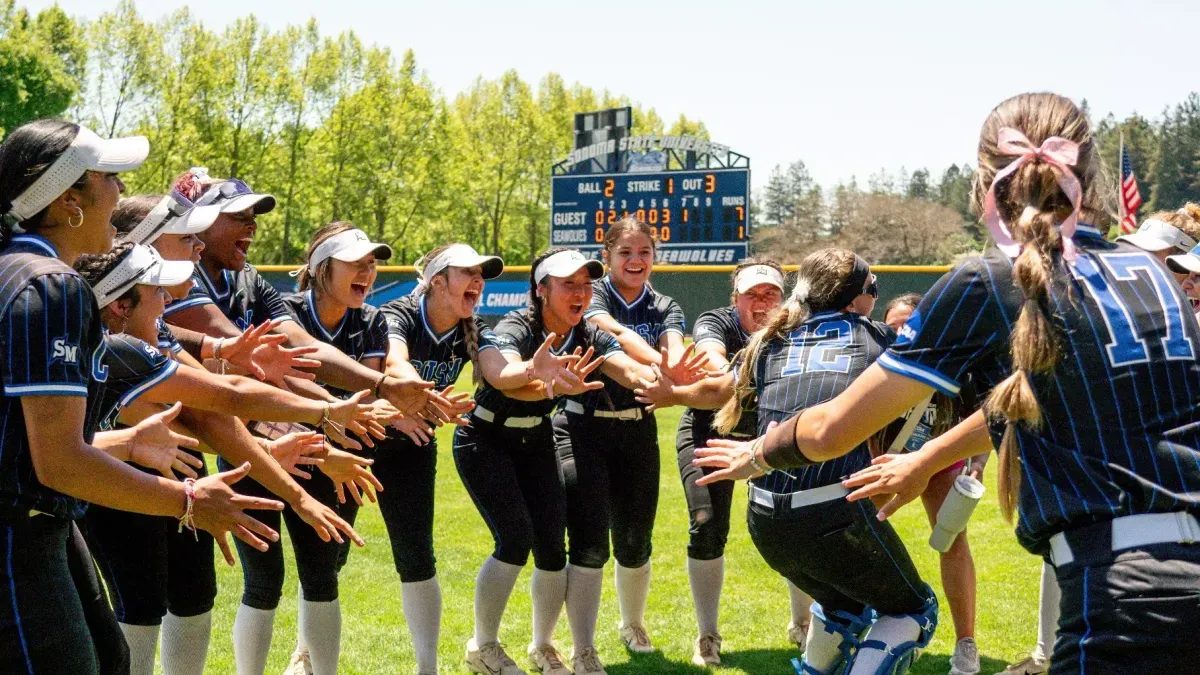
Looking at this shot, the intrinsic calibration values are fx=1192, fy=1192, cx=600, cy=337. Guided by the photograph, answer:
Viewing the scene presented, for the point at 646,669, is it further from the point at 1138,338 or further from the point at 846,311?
the point at 1138,338

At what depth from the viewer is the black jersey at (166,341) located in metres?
4.47

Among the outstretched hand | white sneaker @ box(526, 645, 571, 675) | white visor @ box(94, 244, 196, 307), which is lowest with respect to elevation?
white sneaker @ box(526, 645, 571, 675)

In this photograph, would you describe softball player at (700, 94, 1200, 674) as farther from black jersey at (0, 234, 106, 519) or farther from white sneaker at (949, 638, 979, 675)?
white sneaker at (949, 638, 979, 675)

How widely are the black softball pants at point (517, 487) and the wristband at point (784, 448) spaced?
2.68 m

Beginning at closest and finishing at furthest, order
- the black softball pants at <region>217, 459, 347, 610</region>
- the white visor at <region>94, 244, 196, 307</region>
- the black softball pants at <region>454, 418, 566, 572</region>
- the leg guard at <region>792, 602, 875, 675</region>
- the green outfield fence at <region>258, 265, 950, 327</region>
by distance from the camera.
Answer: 1. the white visor at <region>94, 244, 196, 307</region>
2. the leg guard at <region>792, 602, 875, 675</region>
3. the black softball pants at <region>217, 459, 347, 610</region>
4. the black softball pants at <region>454, 418, 566, 572</region>
5. the green outfield fence at <region>258, 265, 950, 327</region>

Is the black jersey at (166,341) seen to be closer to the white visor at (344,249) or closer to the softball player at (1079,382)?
the white visor at (344,249)

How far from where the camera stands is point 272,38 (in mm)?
48094

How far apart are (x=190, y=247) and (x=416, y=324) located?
1.39 metres

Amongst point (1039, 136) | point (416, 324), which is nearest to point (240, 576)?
point (416, 324)

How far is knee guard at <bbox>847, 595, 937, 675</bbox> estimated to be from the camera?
4.46 metres

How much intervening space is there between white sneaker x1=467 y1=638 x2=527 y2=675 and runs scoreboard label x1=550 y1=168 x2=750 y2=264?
21025 mm

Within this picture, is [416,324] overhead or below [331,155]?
below

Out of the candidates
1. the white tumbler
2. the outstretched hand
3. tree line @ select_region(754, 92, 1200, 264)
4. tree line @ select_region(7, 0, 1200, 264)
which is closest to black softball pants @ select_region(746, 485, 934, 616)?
the white tumbler

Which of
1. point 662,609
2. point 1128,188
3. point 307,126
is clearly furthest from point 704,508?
point 307,126
